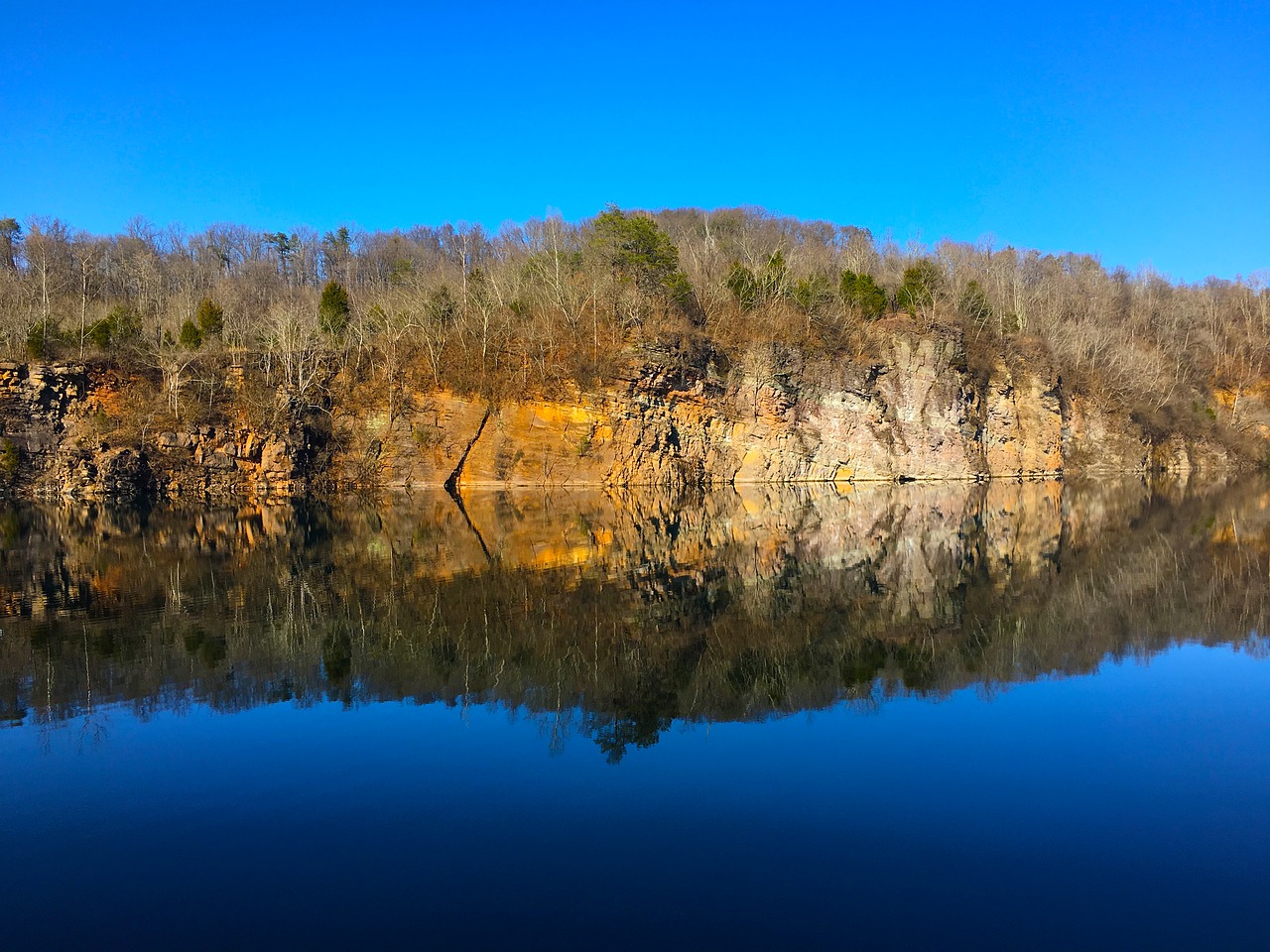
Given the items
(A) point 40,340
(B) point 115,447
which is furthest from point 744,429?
(A) point 40,340

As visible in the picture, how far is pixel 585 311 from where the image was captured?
54.7 metres

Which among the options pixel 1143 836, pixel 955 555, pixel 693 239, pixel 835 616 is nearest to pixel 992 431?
pixel 693 239

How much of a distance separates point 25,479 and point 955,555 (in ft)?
165

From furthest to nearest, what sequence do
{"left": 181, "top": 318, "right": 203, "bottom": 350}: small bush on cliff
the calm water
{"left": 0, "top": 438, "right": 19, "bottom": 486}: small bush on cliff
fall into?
{"left": 181, "top": 318, "right": 203, "bottom": 350}: small bush on cliff
{"left": 0, "top": 438, "right": 19, "bottom": 486}: small bush on cliff
the calm water

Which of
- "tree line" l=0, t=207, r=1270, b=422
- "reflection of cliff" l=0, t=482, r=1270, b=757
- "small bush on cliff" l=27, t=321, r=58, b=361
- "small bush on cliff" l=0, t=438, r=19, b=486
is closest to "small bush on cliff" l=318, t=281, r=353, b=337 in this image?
"tree line" l=0, t=207, r=1270, b=422

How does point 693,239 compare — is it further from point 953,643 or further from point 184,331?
point 953,643

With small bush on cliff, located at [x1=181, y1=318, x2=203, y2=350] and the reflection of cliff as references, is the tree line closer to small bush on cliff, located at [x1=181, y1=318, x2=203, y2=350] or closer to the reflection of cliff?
small bush on cliff, located at [x1=181, y1=318, x2=203, y2=350]

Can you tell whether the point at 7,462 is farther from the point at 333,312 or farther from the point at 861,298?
the point at 861,298

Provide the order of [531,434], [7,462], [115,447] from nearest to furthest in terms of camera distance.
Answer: [7,462] → [115,447] → [531,434]

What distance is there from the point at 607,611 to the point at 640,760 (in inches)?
257

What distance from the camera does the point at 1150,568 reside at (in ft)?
61.4

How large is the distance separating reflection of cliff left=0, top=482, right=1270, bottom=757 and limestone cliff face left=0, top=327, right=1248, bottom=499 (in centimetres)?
2282

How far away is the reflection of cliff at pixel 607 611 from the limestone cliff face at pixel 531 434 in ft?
74.9

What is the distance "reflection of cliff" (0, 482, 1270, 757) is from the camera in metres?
10.5
